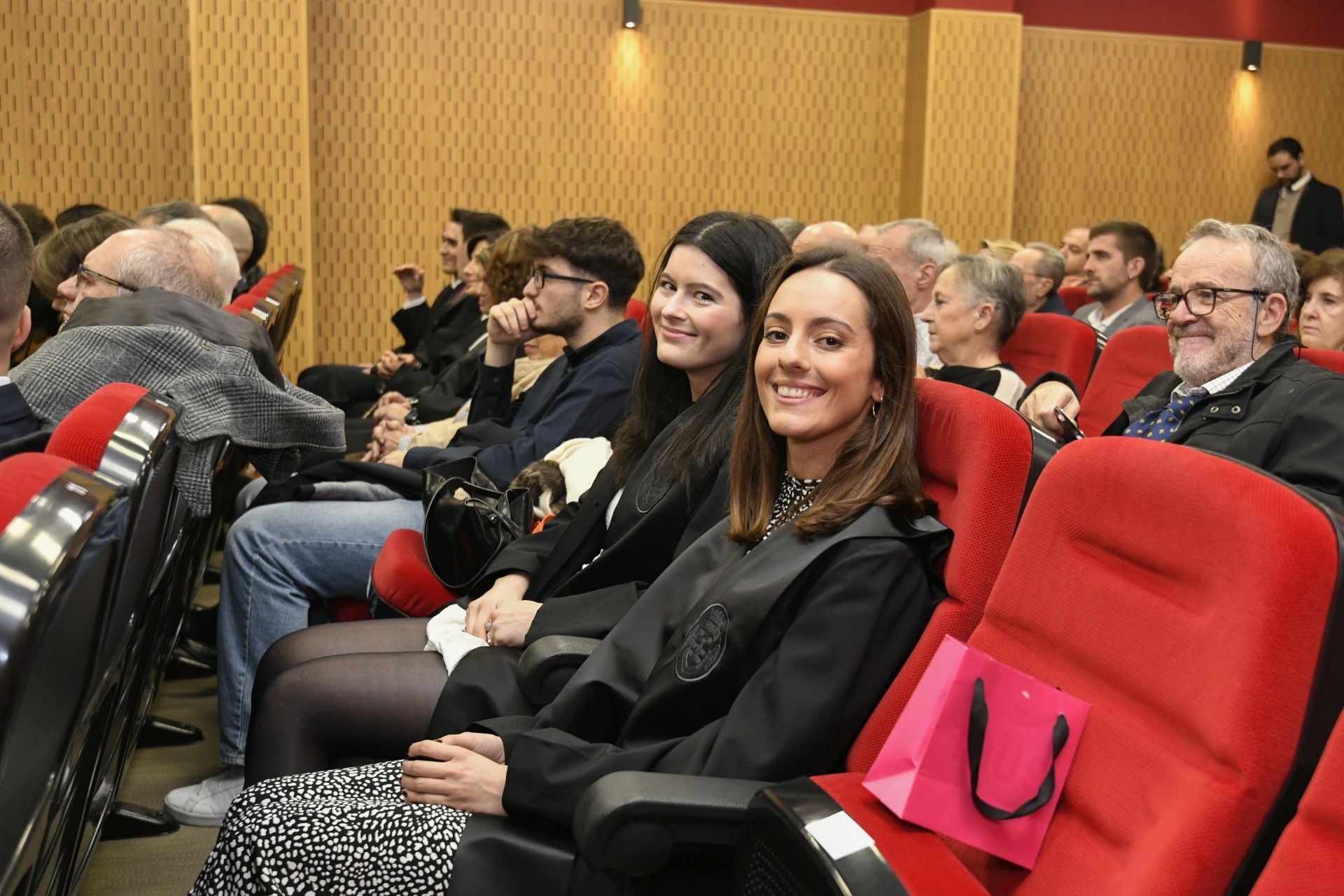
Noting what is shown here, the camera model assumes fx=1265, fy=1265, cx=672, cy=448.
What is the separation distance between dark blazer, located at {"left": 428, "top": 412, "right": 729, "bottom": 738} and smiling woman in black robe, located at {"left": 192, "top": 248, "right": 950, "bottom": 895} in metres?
0.16

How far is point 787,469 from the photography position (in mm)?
1924

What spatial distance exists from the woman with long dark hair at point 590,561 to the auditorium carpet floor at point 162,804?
→ 0.48 m

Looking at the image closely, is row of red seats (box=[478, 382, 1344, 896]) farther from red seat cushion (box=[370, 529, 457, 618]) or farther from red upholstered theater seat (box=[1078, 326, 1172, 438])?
red upholstered theater seat (box=[1078, 326, 1172, 438])

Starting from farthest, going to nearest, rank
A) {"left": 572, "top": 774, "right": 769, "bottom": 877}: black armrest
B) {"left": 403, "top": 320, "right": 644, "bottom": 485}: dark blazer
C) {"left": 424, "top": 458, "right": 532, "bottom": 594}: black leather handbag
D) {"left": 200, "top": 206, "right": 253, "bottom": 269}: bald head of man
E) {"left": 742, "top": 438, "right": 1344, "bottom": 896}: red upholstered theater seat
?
{"left": 200, "top": 206, "right": 253, "bottom": 269}: bald head of man < {"left": 403, "top": 320, "right": 644, "bottom": 485}: dark blazer < {"left": 424, "top": 458, "right": 532, "bottom": 594}: black leather handbag < {"left": 572, "top": 774, "right": 769, "bottom": 877}: black armrest < {"left": 742, "top": 438, "right": 1344, "bottom": 896}: red upholstered theater seat

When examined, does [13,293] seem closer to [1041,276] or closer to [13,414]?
[13,414]

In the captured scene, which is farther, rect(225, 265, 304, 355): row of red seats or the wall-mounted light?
the wall-mounted light

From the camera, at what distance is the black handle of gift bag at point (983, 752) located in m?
1.30

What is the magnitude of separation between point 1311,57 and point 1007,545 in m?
9.60

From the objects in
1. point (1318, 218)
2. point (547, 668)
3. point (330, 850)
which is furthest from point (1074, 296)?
point (330, 850)

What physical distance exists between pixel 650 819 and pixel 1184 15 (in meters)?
9.48

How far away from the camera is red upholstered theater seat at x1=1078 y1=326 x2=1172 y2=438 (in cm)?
348

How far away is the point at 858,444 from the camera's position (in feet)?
5.82

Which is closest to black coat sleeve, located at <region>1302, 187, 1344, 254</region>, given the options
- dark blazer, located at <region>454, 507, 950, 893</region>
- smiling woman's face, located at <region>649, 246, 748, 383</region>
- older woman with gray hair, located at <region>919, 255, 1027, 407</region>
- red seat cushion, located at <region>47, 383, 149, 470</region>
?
older woman with gray hair, located at <region>919, 255, 1027, 407</region>

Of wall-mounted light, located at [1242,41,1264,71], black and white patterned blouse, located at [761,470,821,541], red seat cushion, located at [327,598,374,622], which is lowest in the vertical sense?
red seat cushion, located at [327,598,374,622]
